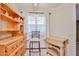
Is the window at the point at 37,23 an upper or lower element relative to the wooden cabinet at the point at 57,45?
upper

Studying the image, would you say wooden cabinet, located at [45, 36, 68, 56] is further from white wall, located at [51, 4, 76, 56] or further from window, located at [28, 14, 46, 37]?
window, located at [28, 14, 46, 37]

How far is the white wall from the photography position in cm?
328

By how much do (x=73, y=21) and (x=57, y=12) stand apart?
0.56 metres

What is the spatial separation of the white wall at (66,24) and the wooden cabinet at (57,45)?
16cm

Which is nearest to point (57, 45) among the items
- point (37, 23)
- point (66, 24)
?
point (66, 24)

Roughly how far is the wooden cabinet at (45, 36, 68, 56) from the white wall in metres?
0.16

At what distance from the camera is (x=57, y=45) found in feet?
10.4

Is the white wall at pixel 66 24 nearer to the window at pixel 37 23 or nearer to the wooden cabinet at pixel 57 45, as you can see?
the wooden cabinet at pixel 57 45

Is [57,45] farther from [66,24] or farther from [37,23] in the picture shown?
[37,23]

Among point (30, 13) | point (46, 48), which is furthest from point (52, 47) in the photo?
point (30, 13)

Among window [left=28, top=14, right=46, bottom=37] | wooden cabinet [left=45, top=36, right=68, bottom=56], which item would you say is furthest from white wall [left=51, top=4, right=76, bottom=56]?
window [left=28, top=14, right=46, bottom=37]

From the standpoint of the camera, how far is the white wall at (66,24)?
3278 mm

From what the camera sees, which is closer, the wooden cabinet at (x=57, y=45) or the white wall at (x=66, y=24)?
the wooden cabinet at (x=57, y=45)

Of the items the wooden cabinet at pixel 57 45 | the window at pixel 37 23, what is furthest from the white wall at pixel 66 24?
the window at pixel 37 23
